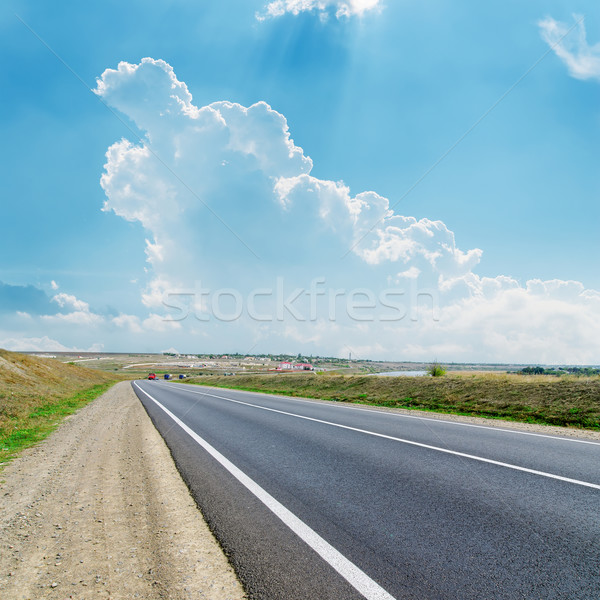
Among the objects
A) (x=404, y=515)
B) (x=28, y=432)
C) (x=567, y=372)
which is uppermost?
(x=404, y=515)

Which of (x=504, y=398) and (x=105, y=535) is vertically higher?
(x=105, y=535)

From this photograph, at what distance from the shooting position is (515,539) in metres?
3.56

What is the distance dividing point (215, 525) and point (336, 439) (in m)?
4.95

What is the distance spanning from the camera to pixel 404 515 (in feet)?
13.7

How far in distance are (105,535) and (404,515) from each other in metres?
3.32

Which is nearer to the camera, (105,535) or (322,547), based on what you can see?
(322,547)

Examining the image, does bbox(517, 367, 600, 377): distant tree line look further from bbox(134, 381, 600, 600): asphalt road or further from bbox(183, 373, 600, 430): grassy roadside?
bbox(134, 381, 600, 600): asphalt road

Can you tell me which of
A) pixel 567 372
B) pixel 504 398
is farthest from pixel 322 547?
pixel 567 372

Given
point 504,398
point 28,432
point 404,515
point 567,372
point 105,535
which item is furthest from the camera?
point 567,372

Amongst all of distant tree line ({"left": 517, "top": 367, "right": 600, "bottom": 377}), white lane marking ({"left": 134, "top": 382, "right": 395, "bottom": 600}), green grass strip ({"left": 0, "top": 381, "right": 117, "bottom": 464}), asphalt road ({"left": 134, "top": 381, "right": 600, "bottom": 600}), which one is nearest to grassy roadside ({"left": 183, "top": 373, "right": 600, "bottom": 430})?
distant tree line ({"left": 517, "top": 367, "right": 600, "bottom": 377})

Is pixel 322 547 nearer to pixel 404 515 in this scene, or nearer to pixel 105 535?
pixel 404 515

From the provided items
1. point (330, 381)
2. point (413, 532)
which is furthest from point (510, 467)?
point (330, 381)

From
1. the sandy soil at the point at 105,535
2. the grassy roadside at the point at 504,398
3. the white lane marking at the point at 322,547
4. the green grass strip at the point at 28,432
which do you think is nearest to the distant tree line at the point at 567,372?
the grassy roadside at the point at 504,398

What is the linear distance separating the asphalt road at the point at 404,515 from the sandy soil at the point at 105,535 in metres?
0.29
